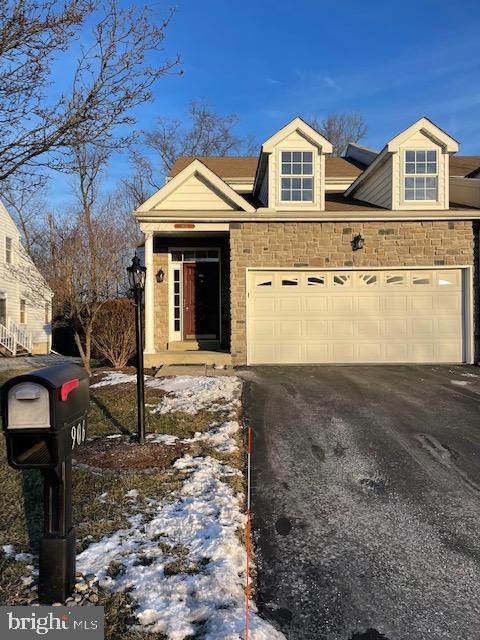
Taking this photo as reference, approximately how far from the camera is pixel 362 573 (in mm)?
2975

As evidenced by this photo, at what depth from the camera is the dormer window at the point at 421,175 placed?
11.2 m

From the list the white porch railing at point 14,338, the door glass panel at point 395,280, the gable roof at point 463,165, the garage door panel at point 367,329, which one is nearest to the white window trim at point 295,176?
the door glass panel at point 395,280

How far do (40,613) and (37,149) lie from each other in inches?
147

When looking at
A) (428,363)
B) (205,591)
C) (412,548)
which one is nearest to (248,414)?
(412,548)

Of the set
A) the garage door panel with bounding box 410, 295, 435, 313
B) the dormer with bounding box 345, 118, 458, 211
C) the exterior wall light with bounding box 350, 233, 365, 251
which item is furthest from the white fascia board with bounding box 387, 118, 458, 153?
the garage door panel with bounding box 410, 295, 435, 313

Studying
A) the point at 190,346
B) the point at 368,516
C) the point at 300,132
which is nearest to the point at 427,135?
the point at 300,132

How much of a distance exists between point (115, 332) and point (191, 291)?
2.52 metres

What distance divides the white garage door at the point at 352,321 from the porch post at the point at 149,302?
7.90ft

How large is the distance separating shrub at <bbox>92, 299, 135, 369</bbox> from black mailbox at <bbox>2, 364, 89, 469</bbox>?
8.77 meters

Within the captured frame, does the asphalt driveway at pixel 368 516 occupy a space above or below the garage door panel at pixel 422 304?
below

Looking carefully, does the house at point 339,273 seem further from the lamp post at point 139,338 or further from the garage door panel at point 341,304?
the lamp post at point 139,338

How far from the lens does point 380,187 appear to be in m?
12.0

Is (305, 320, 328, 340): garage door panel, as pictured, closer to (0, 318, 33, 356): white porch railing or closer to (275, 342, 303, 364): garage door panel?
(275, 342, 303, 364): garage door panel

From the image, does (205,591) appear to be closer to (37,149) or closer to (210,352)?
(37,149)
